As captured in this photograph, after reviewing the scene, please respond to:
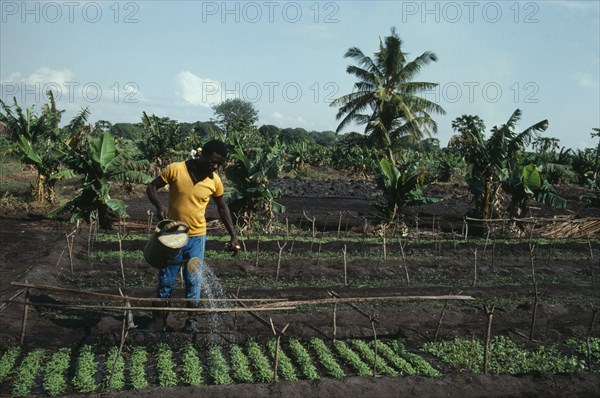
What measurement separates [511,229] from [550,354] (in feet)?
33.1

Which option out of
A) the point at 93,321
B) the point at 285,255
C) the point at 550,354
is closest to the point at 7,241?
the point at 285,255

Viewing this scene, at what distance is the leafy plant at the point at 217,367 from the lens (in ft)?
17.8

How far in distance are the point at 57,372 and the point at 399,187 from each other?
37.5ft

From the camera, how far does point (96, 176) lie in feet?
45.5

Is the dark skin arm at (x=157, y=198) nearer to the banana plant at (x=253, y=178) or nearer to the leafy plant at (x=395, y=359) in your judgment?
the leafy plant at (x=395, y=359)

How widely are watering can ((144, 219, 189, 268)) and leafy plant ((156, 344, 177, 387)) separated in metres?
0.91

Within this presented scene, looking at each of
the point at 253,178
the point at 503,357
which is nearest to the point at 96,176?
the point at 253,178

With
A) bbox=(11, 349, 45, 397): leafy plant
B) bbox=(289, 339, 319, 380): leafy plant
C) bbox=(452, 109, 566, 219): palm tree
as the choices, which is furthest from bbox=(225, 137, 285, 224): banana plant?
bbox=(11, 349, 45, 397): leafy plant

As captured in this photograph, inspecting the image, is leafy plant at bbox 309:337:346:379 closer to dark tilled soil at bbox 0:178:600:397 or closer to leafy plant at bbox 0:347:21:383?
dark tilled soil at bbox 0:178:600:397

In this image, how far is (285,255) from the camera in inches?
461

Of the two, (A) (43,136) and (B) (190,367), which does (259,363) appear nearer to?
(B) (190,367)

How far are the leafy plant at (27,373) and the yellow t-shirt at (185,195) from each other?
1.83 meters

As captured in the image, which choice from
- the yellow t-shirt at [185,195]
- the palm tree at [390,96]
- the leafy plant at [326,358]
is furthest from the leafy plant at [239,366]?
the palm tree at [390,96]

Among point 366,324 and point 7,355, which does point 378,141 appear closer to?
point 366,324
